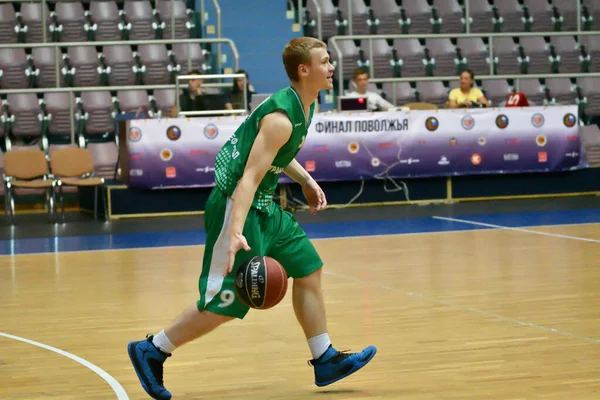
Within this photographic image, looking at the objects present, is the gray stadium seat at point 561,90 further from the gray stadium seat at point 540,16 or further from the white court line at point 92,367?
the white court line at point 92,367

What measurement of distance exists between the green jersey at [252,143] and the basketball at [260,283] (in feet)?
1.06

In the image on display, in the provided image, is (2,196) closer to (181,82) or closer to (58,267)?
(181,82)

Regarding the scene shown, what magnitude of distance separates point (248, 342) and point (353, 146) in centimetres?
794

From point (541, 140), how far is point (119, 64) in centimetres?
624

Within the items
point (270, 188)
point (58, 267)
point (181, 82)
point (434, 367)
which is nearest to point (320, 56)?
point (270, 188)

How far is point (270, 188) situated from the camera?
15.0 feet

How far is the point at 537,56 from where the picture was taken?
17.5 metres

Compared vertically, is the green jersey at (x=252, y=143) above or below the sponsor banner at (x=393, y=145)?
above

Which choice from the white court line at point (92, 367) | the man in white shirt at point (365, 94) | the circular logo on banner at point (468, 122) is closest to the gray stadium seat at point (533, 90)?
the circular logo on banner at point (468, 122)

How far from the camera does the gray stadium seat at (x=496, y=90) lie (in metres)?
16.5

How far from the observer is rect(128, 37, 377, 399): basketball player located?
4.33 meters

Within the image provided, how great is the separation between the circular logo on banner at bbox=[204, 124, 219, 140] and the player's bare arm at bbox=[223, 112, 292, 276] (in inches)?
351

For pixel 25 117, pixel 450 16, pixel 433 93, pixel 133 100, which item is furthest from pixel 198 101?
pixel 450 16

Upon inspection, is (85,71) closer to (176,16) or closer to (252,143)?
(176,16)
